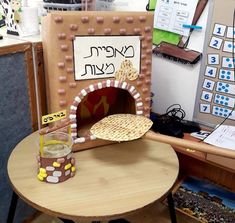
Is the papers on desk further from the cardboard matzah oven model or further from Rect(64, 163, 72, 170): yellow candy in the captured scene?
Rect(64, 163, 72, 170): yellow candy

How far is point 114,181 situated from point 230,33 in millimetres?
862

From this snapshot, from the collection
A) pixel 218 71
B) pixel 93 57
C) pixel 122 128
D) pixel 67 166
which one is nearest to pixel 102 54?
pixel 93 57

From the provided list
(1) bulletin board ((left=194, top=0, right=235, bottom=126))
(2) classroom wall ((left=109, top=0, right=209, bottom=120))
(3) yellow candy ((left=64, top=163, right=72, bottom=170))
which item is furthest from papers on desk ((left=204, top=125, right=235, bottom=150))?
(3) yellow candy ((left=64, top=163, right=72, bottom=170))

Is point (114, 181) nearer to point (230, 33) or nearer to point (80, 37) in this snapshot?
point (80, 37)

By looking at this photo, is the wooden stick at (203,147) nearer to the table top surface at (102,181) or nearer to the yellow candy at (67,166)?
the table top surface at (102,181)

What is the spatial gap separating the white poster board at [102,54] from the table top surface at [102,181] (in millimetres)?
266

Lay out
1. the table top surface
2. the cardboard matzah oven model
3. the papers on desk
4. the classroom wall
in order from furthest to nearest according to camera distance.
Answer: the classroom wall → the papers on desk → the cardboard matzah oven model → the table top surface

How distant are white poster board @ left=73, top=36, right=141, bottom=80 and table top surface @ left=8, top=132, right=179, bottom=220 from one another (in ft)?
0.87

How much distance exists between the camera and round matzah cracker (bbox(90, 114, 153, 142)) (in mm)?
900

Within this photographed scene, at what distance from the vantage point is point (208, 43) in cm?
138

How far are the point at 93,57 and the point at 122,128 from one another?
24 centimetres

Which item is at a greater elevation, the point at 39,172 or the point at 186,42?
the point at 186,42

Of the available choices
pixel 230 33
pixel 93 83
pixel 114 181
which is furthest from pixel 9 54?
pixel 230 33

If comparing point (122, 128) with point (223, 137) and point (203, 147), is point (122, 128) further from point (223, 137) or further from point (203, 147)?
point (223, 137)
